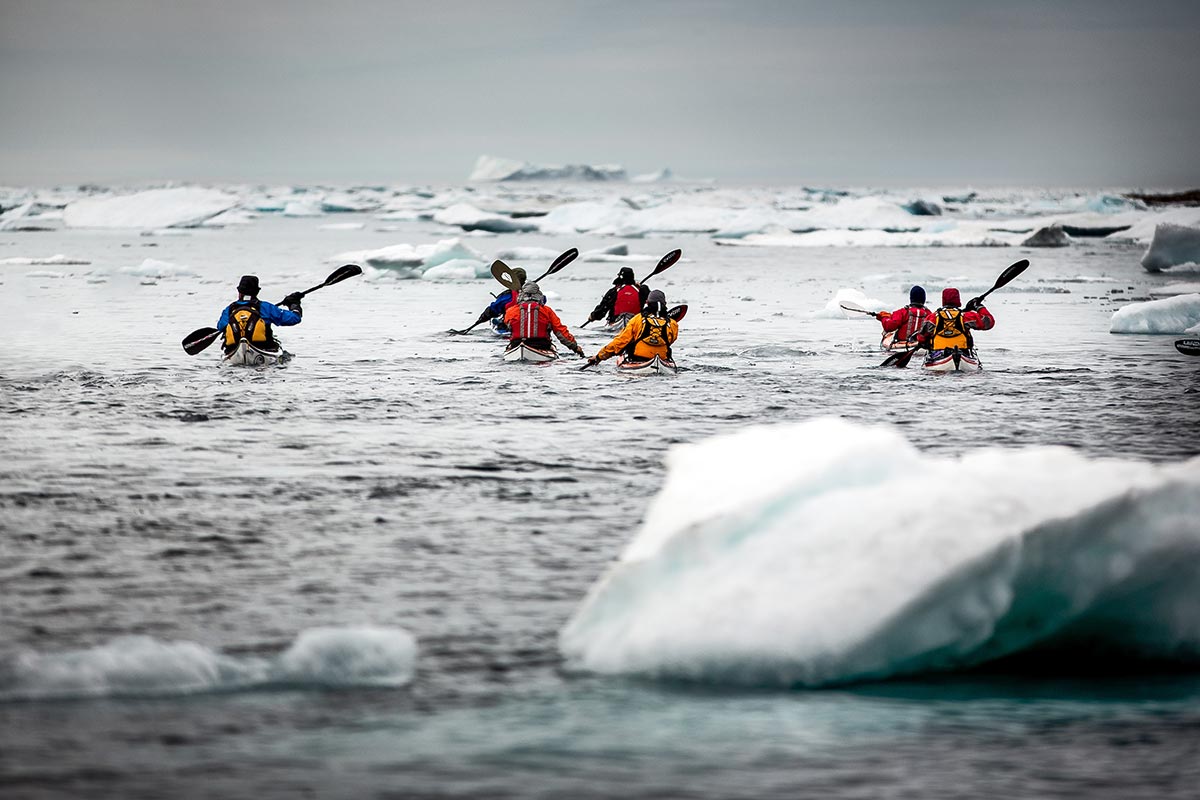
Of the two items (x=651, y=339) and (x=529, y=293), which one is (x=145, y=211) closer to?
(x=529, y=293)

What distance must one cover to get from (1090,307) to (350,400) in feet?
55.4

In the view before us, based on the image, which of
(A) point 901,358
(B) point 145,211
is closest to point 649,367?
(A) point 901,358

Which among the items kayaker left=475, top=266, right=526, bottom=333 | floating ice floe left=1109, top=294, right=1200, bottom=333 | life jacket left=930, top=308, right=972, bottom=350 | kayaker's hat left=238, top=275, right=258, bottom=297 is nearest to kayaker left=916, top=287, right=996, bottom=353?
life jacket left=930, top=308, right=972, bottom=350

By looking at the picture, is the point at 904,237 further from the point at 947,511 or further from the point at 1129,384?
the point at 947,511

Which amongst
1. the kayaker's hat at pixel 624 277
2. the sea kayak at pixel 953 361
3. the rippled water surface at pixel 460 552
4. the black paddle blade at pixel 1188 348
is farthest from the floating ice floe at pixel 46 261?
the black paddle blade at pixel 1188 348

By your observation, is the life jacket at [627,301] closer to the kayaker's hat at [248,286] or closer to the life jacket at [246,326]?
the life jacket at [246,326]

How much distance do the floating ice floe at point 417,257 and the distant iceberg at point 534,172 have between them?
105612 mm

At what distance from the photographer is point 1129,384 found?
53.4ft

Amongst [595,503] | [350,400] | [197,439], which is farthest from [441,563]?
[350,400]

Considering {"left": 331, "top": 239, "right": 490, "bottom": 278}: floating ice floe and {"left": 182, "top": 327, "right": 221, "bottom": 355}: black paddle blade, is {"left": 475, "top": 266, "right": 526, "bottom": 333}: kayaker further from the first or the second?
{"left": 331, "top": 239, "right": 490, "bottom": 278}: floating ice floe

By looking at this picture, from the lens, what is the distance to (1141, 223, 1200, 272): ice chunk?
36.5 m

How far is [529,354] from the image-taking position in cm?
1802

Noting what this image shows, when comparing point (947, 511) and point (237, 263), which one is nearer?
point (947, 511)

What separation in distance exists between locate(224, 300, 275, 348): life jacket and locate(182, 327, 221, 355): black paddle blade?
0.55 ft
